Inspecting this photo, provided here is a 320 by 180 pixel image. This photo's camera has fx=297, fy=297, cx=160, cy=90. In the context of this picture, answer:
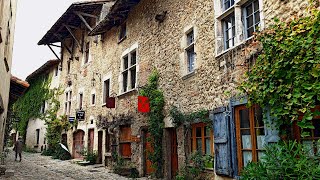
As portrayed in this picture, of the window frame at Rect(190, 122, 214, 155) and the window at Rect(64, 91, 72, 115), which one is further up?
the window at Rect(64, 91, 72, 115)

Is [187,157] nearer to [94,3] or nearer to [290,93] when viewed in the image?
[290,93]

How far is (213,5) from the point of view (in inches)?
273

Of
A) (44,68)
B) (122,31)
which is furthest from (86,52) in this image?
(44,68)

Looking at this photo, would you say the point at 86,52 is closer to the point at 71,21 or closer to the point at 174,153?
the point at 71,21

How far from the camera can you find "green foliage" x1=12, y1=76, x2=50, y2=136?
21.2m

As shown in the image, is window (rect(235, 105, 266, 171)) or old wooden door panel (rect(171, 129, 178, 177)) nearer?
window (rect(235, 105, 266, 171))

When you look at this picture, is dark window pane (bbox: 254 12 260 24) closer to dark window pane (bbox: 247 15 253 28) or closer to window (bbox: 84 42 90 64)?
dark window pane (bbox: 247 15 253 28)

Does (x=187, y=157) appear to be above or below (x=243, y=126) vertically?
below

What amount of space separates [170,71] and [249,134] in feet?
11.8

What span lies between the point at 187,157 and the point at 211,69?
7.57 feet

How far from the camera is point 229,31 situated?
659 cm

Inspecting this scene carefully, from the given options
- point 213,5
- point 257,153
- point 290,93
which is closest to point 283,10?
point 290,93

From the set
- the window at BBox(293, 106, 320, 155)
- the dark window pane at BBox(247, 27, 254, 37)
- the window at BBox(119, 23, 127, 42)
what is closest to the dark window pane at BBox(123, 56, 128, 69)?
the window at BBox(119, 23, 127, 42)

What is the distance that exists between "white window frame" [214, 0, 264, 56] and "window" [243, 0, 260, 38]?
6cm
